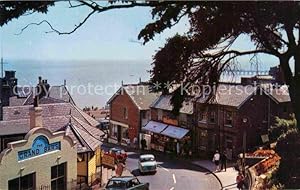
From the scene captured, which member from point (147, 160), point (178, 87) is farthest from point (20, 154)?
point (178, 87)

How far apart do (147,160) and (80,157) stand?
39 cm

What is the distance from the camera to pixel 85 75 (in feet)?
7.72

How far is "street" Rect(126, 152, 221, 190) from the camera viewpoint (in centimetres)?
249

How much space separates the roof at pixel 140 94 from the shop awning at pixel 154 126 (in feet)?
0.29

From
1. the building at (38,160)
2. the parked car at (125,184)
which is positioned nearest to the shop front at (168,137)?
the parked car at (125,184)

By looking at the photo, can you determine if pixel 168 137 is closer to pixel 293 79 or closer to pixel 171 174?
pixel 171 174

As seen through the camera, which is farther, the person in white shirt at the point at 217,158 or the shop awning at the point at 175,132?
the person in white shirt at the point at 217,158

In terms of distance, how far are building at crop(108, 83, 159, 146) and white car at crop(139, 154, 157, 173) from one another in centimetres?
12

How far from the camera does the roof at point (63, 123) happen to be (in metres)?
2.17

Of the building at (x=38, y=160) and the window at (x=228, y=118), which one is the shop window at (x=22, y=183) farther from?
the window at (x=228, y=118)

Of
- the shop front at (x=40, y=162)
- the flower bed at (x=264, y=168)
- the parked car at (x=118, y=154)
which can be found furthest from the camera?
the flower bed at (x=264, y=168)

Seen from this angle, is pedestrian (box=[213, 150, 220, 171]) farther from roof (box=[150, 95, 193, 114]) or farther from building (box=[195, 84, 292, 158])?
roof (box=[150, 95, 193, 114])

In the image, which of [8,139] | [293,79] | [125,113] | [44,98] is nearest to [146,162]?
[125,113]

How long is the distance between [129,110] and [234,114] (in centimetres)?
57
